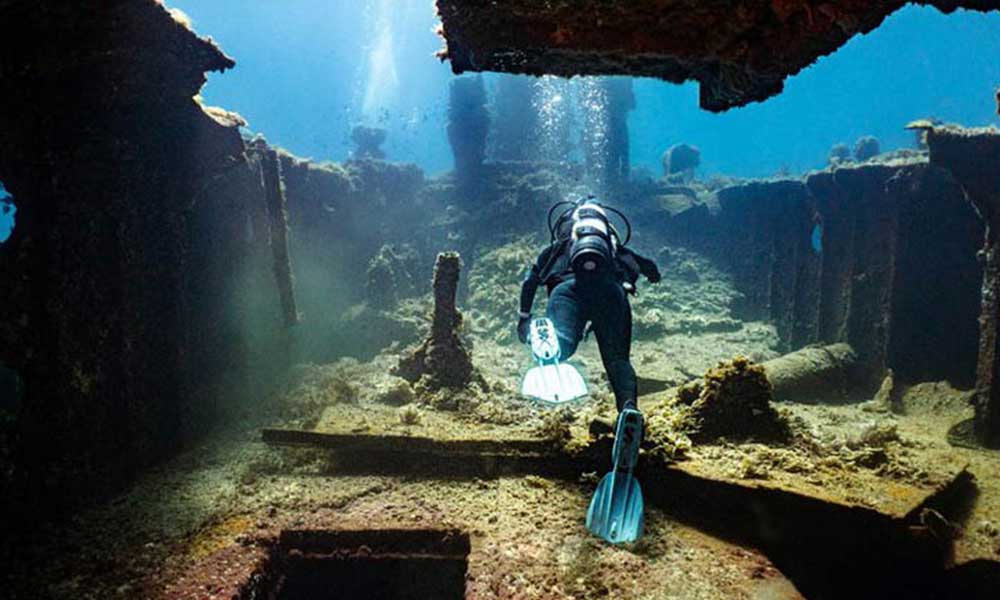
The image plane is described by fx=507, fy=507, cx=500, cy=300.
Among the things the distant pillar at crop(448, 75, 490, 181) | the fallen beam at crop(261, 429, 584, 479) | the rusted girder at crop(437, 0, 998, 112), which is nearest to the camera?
the rusted girder at crop(437, 0, 998, 112)

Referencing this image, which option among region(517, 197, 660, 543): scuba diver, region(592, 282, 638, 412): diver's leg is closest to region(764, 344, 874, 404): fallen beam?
region(517, 197, 660, 543): scuba diver

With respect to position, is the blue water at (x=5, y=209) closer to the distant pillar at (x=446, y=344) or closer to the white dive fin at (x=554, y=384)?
the white dive fin at (x=554, y=384)

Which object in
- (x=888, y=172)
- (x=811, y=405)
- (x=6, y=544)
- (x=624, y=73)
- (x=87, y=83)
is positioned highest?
(x=888, y=172)

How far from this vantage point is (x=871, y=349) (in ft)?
24.7

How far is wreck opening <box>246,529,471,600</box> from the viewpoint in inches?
140

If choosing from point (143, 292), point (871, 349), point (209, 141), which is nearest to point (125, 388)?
point (143, 292)

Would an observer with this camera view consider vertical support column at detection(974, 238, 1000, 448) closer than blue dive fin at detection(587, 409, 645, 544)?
No

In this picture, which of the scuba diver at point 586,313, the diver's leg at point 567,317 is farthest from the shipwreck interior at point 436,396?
the diver's leg at point 567,317

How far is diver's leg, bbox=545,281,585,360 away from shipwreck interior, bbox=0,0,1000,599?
77 cm

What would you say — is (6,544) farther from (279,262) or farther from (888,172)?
(888,172)

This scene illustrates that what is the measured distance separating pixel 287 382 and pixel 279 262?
6.30 feet

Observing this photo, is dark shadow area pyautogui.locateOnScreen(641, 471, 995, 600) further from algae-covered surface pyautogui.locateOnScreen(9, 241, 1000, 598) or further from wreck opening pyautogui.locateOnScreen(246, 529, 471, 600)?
wreck opening pyautogui.locateOnScreen(246, 529, 471, 600)

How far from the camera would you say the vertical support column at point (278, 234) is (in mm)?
7426

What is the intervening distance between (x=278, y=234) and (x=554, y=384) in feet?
16.7
